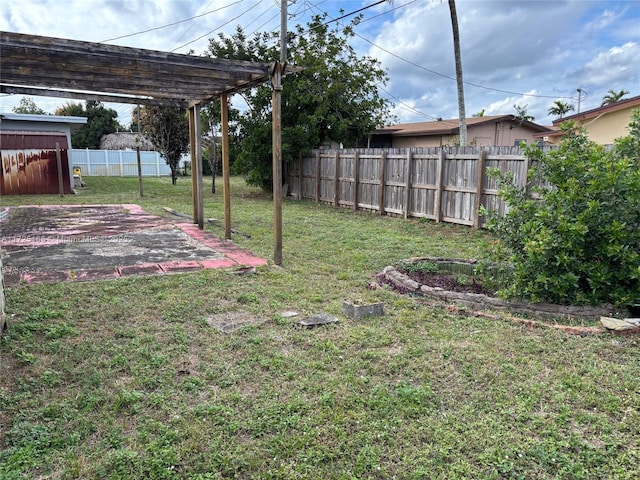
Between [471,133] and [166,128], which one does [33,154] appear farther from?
[471,133]

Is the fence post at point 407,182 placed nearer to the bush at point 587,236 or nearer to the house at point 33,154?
the bush at point 587,236

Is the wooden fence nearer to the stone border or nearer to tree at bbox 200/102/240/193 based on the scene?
tree at bbox 200/102/240/193

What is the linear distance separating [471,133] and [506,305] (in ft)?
60.3

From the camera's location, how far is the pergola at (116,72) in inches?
178

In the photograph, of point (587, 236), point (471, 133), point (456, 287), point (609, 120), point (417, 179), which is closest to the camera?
point (587, 236)

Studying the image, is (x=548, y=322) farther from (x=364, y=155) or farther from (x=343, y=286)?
(x=364, y=155)

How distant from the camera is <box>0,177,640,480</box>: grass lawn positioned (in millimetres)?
2135

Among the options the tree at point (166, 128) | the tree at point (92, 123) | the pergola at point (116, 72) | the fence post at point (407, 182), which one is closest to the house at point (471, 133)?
the tree at point (166, 128)

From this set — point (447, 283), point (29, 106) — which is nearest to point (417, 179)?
point (447, 283)

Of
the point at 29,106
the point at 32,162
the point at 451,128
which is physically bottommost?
the point at 32,162

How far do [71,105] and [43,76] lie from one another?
112 ft

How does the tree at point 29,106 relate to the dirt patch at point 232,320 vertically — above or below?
above

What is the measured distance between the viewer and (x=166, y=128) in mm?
18109

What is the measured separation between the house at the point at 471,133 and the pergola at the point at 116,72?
14.9 meters
